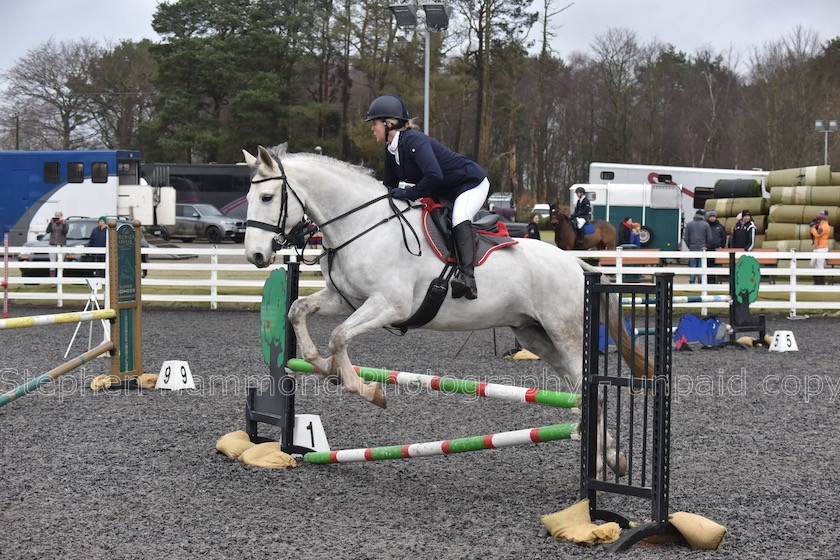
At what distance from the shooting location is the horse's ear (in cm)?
517

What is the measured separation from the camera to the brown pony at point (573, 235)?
61.4 ft

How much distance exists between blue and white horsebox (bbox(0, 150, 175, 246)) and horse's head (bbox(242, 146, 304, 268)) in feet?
82.2

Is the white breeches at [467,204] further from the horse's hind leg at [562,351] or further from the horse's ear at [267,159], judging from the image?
the horse's ear at [267,159]

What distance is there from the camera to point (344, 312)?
554 centimetres

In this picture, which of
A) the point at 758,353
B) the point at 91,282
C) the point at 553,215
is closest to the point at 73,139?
the point at 553,215

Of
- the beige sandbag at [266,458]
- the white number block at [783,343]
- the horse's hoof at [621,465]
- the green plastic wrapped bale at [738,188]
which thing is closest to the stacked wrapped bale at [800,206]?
the green plastic wrapped bale at [738,188]

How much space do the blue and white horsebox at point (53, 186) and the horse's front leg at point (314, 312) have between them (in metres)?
25.1

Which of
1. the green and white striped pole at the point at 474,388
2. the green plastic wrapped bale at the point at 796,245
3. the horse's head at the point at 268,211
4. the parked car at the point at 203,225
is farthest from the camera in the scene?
the parked car at the point at 203,225

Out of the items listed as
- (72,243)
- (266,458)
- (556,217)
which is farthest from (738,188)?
(266,458)

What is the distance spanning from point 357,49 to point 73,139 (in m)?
16.1

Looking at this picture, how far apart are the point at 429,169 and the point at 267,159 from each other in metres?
0.95

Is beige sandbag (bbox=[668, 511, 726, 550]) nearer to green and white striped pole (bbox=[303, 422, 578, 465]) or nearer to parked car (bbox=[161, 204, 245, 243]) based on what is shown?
green and white striped pole (bbox=[303, 422, 578, 465])

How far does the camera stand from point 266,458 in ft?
17.5

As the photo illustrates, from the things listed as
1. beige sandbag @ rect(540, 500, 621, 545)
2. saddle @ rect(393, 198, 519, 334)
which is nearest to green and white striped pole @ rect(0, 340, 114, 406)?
saddle @ rect(393, 198, 519, 334)
